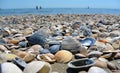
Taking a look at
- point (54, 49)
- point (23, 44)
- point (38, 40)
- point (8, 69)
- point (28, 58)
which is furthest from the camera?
point (23, 44)

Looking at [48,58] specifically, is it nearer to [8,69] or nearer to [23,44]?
[8,69]

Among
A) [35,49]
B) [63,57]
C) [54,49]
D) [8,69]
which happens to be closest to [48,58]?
[63,57]

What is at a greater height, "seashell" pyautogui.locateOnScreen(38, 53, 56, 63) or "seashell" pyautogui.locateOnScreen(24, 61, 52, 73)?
"seashell" pyautogui.locateOnScreen(24, 61, 52, 73)

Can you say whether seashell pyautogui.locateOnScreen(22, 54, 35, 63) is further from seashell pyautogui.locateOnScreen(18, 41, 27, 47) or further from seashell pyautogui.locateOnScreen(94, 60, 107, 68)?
seashell pyautogui.locateOnScreen(18, 41, 27, 47)

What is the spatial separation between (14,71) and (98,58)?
119 centimetres

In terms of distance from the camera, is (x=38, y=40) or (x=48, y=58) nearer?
(x=48, y=58)

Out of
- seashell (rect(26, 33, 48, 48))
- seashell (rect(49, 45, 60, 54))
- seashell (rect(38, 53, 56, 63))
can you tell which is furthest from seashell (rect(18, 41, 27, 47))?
seashell (rect(38, 53, 56, 63))

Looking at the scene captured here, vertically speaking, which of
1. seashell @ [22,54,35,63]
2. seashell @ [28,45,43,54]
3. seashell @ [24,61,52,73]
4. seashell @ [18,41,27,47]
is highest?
seashell @ [24,61,52,73]

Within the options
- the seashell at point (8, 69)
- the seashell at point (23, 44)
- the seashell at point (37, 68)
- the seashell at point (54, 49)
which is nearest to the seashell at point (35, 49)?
the seashell at point (54, 49)

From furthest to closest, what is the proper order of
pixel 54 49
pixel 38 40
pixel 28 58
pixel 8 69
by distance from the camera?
1. pixel 38 40
2. pixel 54 49
3. pixel 28 58
4. pixel 8 69

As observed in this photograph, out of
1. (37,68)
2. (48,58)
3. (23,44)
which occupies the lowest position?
(23,44)

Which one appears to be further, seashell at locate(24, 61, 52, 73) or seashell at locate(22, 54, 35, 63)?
seashell at locate(22, 54, 35, 63)

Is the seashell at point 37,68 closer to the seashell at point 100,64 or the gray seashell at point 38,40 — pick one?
the seashell at point 100,64

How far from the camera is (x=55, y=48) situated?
3441mm
